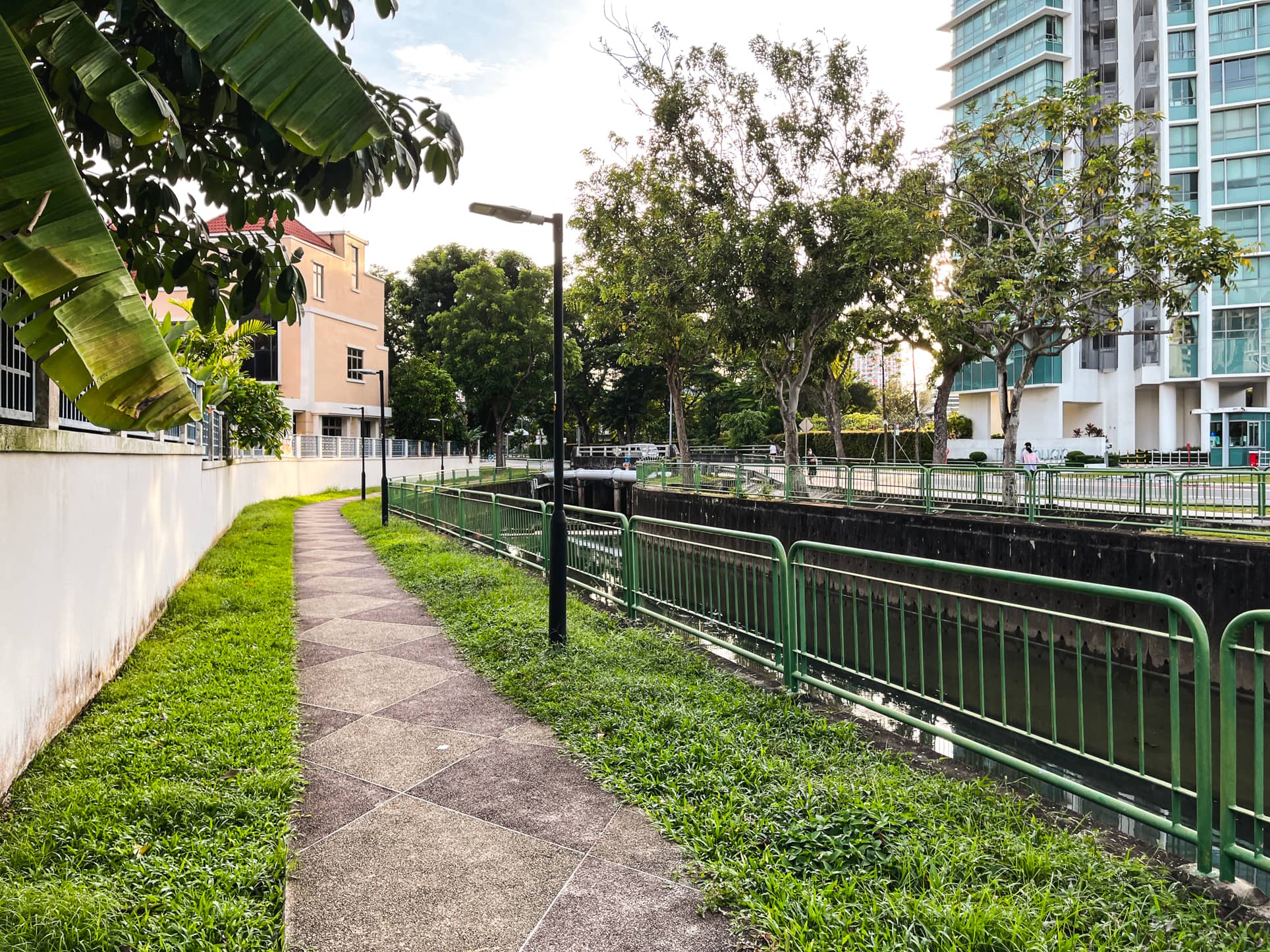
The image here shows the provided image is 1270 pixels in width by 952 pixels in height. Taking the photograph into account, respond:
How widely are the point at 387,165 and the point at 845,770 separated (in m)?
3.88

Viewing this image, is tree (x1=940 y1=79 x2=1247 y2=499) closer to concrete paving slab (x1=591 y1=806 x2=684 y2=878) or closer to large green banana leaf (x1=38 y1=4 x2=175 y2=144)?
concrete paving slab (x1=591 y1=806 x2=684 y2=878)

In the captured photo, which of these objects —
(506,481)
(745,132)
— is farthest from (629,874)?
(506,481)

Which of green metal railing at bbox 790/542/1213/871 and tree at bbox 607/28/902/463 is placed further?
tree at bbox 607/28/902/463

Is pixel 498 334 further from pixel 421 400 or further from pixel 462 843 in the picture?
pixel 462 843

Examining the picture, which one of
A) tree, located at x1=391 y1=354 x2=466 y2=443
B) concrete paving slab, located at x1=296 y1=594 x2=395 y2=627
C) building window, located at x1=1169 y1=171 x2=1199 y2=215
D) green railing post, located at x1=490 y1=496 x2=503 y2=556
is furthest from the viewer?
tree, located at x1=391 y1=354 x2=466 y2=443

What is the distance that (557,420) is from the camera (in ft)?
24.5

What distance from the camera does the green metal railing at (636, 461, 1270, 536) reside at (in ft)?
42.2

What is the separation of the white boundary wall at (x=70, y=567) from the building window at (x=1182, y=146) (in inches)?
1990

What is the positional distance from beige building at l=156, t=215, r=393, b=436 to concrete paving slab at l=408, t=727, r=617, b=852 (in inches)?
1407

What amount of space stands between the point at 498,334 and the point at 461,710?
44.6 meters

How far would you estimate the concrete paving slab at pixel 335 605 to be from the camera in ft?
31.0

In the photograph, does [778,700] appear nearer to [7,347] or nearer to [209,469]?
[7,347]

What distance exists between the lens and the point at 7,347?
189 inches

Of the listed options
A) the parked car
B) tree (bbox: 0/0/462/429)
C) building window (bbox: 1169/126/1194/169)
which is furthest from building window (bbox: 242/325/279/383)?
building window (bbox: 1169/126/1194/169)
